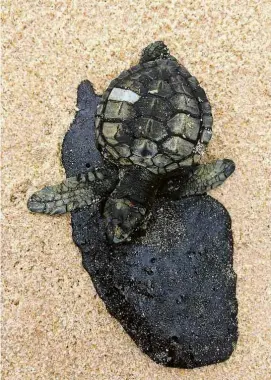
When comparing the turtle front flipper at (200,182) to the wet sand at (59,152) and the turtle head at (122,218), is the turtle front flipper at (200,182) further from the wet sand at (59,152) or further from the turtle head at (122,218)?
the turtle head at (122,218)

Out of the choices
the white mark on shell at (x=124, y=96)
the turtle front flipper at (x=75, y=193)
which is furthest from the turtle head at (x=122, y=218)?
the white mark on shell at (x=124, y=96)

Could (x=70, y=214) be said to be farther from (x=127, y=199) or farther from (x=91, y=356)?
(x=91, y=356)

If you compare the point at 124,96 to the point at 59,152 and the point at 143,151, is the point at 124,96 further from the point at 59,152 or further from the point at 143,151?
the point at 59,152

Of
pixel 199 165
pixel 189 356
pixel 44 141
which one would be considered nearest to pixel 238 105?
pixel 199 165

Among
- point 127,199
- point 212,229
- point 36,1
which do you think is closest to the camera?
point 127,199

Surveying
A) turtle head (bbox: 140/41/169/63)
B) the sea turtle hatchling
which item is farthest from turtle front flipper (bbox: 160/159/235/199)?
turtle head (bbox: 140/41/169/63)

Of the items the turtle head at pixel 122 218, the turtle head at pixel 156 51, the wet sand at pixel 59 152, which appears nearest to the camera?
the turtle head at pixel 122 218

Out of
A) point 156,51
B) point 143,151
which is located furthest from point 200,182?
point 156,51

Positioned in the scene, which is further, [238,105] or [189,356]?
[238,105]
